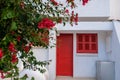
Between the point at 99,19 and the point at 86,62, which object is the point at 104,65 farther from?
the point at 99,19

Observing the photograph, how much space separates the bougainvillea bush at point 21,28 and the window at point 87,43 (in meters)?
11.3

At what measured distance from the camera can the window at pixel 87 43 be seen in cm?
1462

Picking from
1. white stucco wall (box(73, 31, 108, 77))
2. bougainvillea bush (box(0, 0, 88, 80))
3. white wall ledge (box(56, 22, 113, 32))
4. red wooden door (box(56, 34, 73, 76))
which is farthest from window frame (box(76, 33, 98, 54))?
bougainvillea bush (box(0, 0, 88, 80))

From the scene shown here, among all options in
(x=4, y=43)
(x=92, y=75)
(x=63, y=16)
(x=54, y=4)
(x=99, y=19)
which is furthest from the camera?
(x=99, y=19)

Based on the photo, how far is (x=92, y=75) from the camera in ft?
46.8

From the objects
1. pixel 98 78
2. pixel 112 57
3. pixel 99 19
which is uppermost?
pixel 99 19

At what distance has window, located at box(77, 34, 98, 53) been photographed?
48.0ft

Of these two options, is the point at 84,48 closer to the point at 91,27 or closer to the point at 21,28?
the point at 91,27

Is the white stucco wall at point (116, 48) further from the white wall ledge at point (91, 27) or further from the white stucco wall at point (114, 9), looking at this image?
the white stucco wall at point (114, 9)

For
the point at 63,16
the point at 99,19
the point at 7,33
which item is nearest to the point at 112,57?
the point at 99,19

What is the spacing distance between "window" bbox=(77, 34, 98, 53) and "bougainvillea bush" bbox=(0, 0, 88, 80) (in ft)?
37.2

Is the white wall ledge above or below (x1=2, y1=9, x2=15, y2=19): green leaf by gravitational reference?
above

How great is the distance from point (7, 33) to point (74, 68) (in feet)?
39.7

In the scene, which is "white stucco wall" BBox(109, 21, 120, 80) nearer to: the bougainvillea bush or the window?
the window
